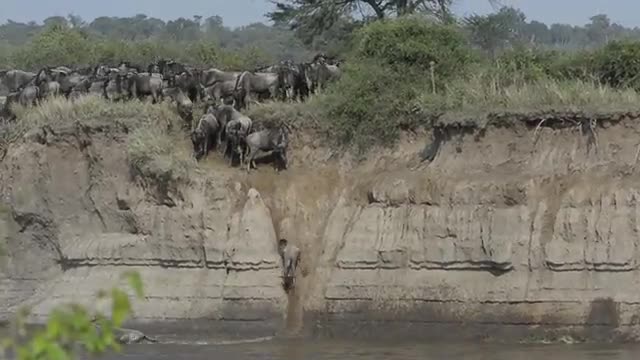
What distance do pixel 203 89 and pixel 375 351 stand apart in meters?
7.69

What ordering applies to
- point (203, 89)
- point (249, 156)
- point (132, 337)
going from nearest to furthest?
1. point (132, 337)
2. point (249, 156)
3. point (203, 89)

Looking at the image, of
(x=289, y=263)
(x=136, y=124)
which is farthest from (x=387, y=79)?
(x=136, y=124)

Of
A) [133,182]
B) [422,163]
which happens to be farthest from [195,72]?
[422,163]

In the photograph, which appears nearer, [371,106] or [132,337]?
[132,337]

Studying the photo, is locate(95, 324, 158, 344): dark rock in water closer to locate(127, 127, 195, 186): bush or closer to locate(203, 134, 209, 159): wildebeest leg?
locate(127, 127, 195, 186): bush

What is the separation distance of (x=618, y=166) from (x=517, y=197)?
1515 mm

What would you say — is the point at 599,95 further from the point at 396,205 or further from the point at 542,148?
the point at 396,205

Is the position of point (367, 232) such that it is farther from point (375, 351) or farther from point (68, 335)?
point (68, 335)

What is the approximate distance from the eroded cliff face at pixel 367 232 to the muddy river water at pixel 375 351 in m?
0.61

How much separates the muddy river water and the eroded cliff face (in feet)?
2.01

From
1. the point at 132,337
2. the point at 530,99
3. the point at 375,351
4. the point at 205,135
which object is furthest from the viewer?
the point at 205,135

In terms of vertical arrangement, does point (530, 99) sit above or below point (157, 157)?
above

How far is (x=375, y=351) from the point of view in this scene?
55.1ft

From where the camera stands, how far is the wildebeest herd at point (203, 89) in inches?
808
